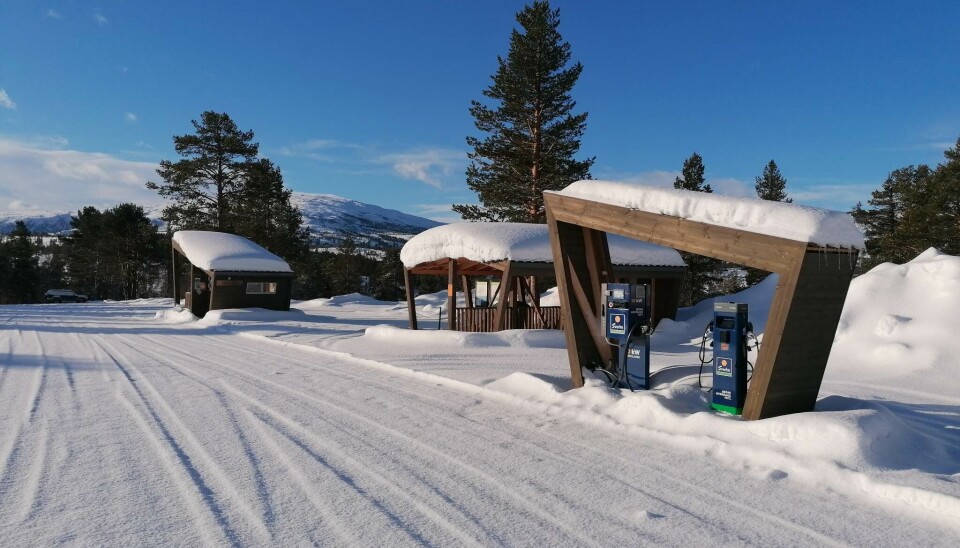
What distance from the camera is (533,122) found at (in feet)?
96.1

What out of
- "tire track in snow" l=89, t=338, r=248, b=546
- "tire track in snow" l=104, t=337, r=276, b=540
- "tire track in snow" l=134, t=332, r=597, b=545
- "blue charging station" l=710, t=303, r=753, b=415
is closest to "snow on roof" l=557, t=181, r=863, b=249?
"blue charging station" l=710, t=303, r=753, b=415

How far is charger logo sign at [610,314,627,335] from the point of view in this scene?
821 centimetres

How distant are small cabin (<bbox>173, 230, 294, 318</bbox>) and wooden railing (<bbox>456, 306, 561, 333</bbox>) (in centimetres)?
1381

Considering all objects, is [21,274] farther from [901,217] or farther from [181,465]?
[901,217]

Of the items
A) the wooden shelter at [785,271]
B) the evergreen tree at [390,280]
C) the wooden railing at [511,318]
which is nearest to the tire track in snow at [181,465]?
the wooden shelter at [785,271]

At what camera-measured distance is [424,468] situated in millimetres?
5246

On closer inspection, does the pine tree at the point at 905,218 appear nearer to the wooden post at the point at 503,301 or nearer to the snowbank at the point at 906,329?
the snowbank at the point at 906,329

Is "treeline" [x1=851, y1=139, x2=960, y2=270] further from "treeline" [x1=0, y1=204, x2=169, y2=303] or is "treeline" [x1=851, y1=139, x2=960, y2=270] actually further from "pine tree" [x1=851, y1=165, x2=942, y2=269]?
"treeline" [x1=0, y1=204, x2=169, y2=303]

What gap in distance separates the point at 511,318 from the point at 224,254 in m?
17.0

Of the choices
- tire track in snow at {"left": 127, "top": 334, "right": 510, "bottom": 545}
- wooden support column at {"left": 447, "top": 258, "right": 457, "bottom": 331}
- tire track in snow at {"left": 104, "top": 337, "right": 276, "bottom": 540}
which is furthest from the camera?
wooden support column at {"left": 447, "top": 258, "right": 457, "bottom": 331}

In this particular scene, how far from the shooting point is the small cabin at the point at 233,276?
27641 millimetres

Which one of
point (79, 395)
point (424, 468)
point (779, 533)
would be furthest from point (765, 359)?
point (79, 395)

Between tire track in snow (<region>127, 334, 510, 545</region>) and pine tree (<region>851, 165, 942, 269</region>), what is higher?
pine tree (<region>851, 165, 942, 269</region>)

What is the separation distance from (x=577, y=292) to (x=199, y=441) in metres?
5.46
